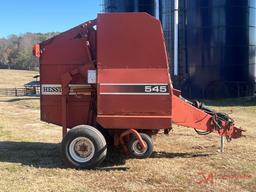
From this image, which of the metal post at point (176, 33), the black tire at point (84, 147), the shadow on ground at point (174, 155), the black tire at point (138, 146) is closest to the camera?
the black tire at point (84, 147)

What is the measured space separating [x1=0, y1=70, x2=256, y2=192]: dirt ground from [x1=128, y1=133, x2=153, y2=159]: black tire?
0.15m

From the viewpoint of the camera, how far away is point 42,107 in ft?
28.0

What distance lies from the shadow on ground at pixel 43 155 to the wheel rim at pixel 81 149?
0.89ft

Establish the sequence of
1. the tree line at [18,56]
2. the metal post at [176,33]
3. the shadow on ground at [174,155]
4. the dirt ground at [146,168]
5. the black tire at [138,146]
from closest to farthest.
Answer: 1. the dirt ground at [146,168]
2. the black tire at [138,146]
3. the shadow on ground at [174,155]
4. the metal post at [176,33]
5. the tree line at [18,56]

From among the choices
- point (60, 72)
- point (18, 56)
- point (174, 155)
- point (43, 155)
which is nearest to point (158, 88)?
point (174, 155)

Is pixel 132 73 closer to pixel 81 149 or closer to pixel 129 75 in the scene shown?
pixel 129 75

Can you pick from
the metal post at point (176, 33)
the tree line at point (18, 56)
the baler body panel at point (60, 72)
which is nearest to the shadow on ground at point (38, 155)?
the baler body panel at point (60, 72)

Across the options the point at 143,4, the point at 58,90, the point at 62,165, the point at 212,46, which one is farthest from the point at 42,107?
the point at 143,4

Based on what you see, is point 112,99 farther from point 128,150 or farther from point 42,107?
point 42,107

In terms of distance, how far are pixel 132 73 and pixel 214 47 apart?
2004 centimetres

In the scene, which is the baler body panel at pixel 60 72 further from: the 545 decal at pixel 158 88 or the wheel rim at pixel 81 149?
the 545 decal at pixel 158 88

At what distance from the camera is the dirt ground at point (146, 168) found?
6.56 metres

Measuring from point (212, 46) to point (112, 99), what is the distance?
20.1m

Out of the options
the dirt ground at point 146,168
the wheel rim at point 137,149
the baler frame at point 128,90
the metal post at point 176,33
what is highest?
the metal post at point 176,33
